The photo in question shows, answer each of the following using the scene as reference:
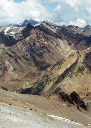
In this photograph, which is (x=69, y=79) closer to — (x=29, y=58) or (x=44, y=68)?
(x=44, y=68)

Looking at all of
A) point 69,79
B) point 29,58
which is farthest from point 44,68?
point 69,79

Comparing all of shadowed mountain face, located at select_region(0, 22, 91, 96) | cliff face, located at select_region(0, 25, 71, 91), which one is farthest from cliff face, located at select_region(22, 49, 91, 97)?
cliff face, located at select_region(0, 25, 71, 91)

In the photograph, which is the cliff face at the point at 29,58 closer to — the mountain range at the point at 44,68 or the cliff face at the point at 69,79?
the mountain range at the point at 44,68

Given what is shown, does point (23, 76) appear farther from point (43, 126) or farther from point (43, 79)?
point (43, 126)

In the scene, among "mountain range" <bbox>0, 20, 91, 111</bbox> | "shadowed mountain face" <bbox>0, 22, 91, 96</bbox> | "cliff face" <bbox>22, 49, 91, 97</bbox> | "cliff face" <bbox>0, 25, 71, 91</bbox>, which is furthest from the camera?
"cliff face" <bbox>0, 25, 71, 91</bbox>

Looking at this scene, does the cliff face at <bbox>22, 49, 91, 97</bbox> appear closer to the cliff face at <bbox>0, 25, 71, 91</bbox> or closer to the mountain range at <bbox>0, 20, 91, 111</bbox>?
the mountain range at <bbox>0, 20, 91, 111</bbox>

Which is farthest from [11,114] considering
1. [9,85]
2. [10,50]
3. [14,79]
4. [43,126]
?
[10,50]

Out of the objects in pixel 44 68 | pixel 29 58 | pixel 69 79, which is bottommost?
pixel 69 79

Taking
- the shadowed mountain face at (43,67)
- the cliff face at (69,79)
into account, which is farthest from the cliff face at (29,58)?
the cliff face at (69,79)
